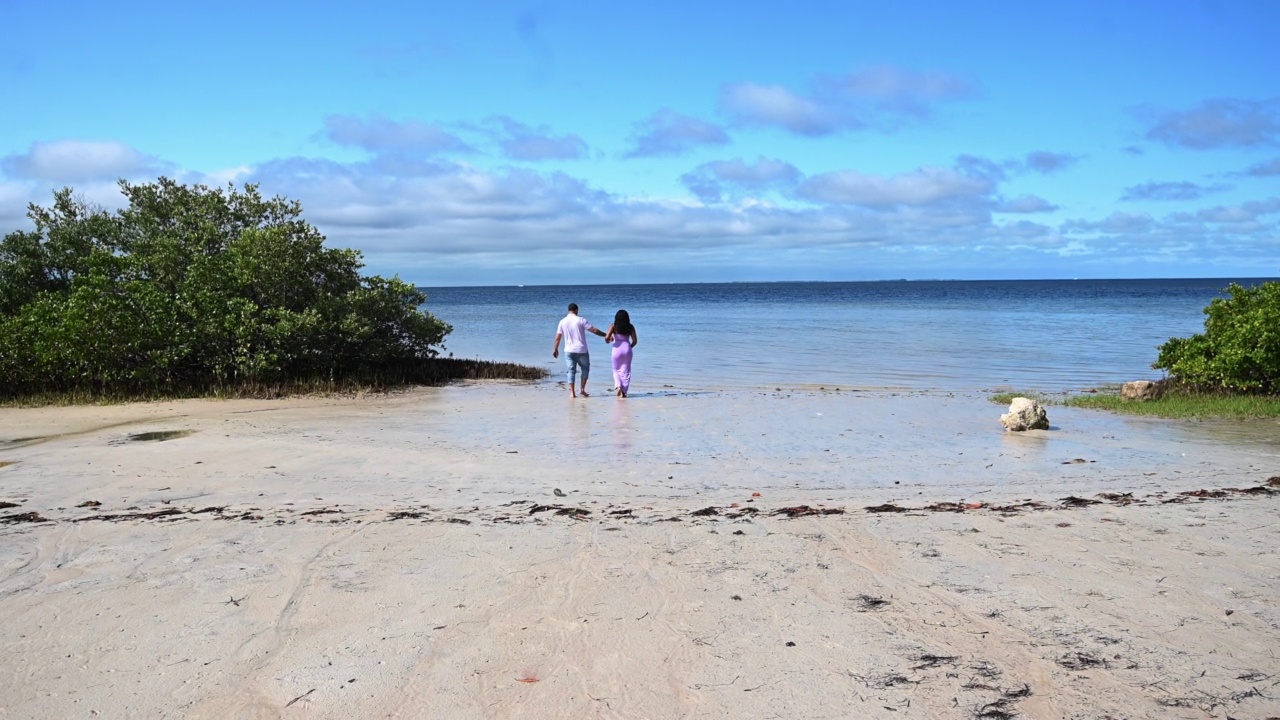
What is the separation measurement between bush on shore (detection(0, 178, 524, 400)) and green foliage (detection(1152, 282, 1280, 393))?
47.9ft

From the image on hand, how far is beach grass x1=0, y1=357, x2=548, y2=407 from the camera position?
602 inches

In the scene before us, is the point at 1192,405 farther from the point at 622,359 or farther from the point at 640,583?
the point at 640,583

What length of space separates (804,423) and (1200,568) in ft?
24.9

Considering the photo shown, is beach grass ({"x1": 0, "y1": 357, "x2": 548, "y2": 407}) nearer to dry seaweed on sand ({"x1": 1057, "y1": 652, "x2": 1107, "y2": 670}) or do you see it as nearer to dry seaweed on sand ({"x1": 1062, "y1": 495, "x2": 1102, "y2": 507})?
dry seaweed on sand ({"x1": 1062, "y1": 495, "x2": 1102, "y2": 507})

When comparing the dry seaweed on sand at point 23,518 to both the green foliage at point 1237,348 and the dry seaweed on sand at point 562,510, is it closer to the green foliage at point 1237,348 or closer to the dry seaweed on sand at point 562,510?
the dry seaweed on sand at point 562,510

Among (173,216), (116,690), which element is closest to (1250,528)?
(116,690)

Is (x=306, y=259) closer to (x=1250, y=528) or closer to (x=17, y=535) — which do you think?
(x=17, y=535)

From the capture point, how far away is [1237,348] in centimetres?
1470

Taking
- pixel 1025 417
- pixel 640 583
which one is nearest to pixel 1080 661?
pixel 640 583

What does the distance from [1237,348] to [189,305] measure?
1832cm

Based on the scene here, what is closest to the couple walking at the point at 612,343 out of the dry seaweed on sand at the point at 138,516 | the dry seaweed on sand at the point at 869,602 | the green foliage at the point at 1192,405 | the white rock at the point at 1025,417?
the white rock at the point at 1025,417

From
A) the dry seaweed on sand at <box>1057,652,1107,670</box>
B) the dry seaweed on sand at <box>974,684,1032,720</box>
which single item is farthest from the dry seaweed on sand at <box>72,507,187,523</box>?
the dry seaweed on sand at <box>1057,652,1107,670</box>

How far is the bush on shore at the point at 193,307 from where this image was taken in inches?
620

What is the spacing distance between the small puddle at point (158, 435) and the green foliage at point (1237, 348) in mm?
15976
